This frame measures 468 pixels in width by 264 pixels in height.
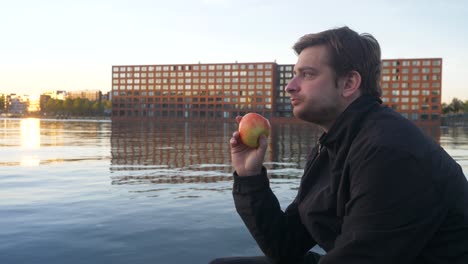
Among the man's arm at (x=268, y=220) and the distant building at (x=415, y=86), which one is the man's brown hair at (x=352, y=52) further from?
the distant building at (x=415, y=86)

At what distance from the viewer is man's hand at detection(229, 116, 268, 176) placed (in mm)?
2330

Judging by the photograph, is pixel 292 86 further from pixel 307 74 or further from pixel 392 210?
pixel 392 210

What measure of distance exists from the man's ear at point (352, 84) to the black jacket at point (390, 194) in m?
0.07

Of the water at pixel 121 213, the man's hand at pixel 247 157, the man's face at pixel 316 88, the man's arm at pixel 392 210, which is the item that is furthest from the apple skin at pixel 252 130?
the water at pixel 121 213

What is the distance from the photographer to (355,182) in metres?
1.68

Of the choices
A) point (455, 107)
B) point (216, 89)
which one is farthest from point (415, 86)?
point (216, 89)

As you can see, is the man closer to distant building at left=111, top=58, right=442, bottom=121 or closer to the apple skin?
the apple skin

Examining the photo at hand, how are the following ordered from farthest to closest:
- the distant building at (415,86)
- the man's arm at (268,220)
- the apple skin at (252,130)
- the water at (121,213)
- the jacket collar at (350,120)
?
the distant building at (415,86)
the water at (121,213)
the apple skin at (252,130)
the man's arm at (268,220)
the jacket collar at (350,120)

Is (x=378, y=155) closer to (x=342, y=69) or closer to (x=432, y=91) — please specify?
(x=342, y=69)

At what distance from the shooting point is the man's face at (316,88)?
1.99m

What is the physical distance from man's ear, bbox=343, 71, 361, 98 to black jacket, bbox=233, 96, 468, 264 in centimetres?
7

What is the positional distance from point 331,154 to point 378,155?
1.56 feet

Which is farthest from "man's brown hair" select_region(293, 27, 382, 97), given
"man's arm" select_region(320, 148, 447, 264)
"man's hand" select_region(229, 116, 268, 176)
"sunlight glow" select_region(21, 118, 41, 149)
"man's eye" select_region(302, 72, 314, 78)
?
"sunlight glow" select_region(21, 118, 41, 149)

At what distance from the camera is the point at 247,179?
2322 millimetres
